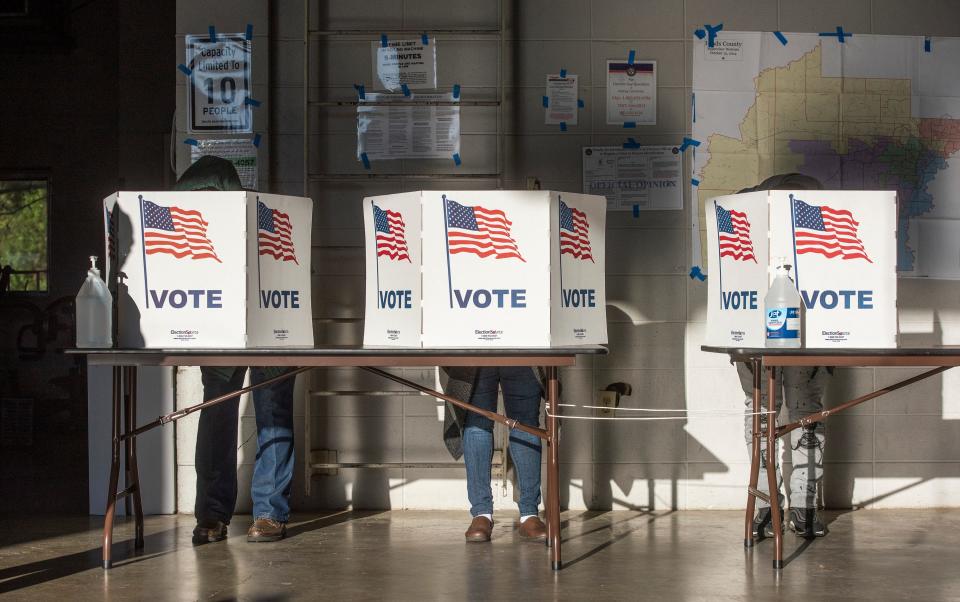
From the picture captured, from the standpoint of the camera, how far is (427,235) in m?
3.49

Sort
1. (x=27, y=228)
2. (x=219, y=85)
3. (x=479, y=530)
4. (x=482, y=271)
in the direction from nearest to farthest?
(x=482, y=271), (x=479, y=530), (x=219, y=85), (x=27, y=228)

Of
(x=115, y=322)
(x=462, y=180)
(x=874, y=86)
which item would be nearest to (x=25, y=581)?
(x=115, y=322)

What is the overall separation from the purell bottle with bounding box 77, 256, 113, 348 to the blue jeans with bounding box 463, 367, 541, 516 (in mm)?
1349

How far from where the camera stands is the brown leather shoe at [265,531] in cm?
404

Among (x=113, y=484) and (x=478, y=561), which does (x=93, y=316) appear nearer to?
(x=113, y=484)

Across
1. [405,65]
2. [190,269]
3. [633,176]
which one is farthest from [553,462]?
[405,65]

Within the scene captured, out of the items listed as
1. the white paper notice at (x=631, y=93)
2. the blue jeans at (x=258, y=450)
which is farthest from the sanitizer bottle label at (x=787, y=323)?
the blue jeans at (x=258, y=450)

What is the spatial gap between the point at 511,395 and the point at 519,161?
1.30 m

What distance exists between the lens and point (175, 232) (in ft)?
11.6

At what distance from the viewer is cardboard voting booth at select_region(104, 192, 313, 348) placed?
3.49 metres

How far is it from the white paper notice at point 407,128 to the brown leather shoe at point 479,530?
171 centimetres

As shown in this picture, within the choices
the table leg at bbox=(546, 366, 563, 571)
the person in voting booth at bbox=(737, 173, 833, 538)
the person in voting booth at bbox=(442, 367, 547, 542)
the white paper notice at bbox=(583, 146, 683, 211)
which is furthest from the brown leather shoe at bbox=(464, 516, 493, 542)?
the white paper notice at bbox=(583, 146, 683, 211)

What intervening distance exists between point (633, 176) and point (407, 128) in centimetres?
107

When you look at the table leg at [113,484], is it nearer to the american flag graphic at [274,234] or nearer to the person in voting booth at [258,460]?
the person in voting booth at [258,460]
